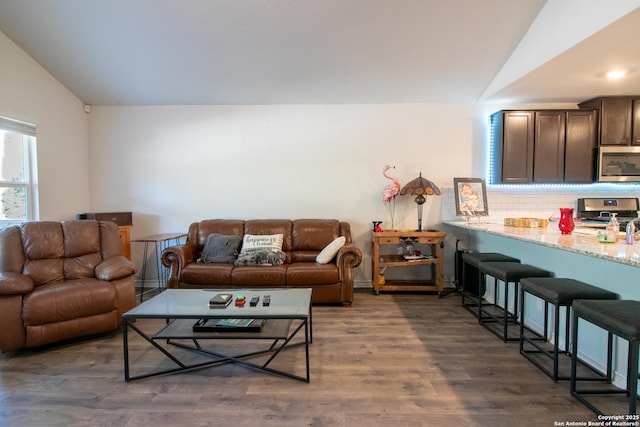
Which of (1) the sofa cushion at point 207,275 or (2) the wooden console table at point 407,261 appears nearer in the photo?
(1) the sofa cushion at point 207,275

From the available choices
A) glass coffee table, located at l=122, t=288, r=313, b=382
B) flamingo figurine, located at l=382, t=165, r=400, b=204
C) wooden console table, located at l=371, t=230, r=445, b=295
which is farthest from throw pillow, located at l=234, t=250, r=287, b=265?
flamingo figurine, located at l=382, t=165, r=400, b=204

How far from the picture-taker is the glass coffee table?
2037mm

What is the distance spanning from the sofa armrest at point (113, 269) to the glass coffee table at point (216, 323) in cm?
61

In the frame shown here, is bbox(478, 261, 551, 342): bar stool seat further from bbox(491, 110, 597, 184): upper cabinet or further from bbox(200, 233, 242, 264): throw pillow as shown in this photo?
bbox(200, 233, 242, 264): throw pillow

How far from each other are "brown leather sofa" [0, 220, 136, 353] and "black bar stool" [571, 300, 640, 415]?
3409mm

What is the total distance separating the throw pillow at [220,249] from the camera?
147 inches

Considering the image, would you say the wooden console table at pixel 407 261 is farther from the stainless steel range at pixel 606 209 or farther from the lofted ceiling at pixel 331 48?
the stainless steel range at pixel 606 209

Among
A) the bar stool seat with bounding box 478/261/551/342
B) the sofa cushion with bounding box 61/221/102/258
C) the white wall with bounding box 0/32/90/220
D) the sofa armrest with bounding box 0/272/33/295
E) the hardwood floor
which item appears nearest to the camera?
the hardwood floor

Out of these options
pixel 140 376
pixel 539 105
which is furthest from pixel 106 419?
pixel 539 105

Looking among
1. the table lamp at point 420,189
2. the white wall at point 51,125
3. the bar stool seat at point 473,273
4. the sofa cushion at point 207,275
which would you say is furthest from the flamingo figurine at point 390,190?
the white wall at point 51,125

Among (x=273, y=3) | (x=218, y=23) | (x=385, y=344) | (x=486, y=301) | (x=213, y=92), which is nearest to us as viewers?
(x=385, y=344)

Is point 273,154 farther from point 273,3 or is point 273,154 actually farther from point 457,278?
point 457,278

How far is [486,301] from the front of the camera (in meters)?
3.71

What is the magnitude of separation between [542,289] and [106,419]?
277 centimetres
